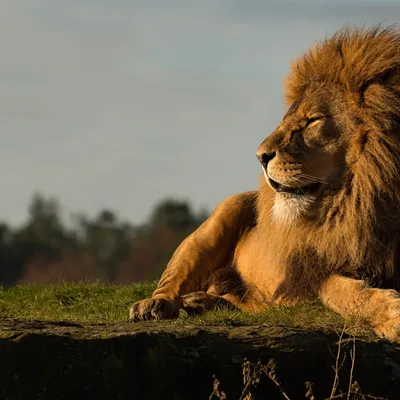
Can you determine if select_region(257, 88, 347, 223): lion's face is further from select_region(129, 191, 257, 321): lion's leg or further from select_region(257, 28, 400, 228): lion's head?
Result: select_region(129, 191, 257, 321): lion's leg

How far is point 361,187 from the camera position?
6176mm

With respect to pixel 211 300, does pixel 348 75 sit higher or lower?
higher

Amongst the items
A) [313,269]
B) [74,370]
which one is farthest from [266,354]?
[313,269]

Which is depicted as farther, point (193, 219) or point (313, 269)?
point (193, 219)

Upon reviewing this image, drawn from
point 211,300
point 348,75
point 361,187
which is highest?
point 348,75

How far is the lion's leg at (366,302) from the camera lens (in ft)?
17.7

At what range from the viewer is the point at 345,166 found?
20.5ft

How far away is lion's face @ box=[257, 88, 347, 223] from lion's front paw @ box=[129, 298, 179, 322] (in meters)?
0.86

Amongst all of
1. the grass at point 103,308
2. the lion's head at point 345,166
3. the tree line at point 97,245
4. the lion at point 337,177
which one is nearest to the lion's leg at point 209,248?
the grass at point 103,308

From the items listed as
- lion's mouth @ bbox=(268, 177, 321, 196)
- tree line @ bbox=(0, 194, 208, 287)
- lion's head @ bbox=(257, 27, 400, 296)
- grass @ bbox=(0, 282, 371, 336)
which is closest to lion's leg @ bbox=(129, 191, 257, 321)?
Result: grass @ bbox=(0, 282, 371, 336)

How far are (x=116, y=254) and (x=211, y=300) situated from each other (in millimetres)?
42878

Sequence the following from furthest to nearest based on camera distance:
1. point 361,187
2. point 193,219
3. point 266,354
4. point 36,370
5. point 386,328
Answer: point 193,219 < point 361,187 < point 386,328 < point 266,354 < point 36,370

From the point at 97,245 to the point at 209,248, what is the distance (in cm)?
4356

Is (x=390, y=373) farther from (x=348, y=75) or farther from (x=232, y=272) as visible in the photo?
(x=232, y=272)
